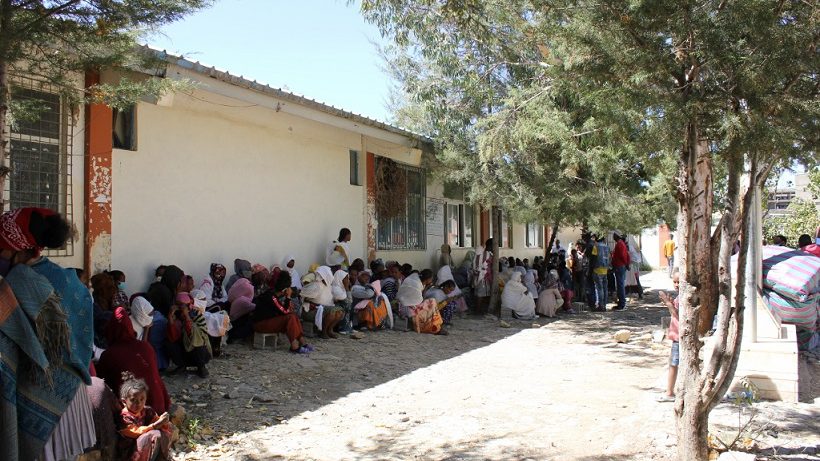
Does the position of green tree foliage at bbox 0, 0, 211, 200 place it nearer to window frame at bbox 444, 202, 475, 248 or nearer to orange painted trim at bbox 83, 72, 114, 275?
orange painted trim at bbox 83, 72, 114, 275

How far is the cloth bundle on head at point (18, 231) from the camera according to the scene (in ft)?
8.94

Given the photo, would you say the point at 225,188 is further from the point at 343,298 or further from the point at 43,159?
the point at 43,159

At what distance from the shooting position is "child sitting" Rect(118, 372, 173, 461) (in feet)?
11.8

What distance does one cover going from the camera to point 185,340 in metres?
6.10

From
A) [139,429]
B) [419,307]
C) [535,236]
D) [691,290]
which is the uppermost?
[535,236]

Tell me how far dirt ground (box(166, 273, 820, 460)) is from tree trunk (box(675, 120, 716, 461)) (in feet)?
1.45

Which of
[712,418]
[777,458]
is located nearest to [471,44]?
[712,418]

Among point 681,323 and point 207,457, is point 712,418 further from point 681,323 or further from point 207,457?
point 207,457

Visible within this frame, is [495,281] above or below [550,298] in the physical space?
above

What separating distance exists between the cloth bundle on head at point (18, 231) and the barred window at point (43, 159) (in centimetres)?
353

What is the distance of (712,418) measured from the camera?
17.1ft

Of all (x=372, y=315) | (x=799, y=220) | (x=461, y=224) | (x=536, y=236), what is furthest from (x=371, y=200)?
(x=799, y=220)

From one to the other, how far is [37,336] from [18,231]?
1.46ft

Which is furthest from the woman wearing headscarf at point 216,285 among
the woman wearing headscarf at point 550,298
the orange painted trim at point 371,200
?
the woman wearing headscarf at point 550,298
